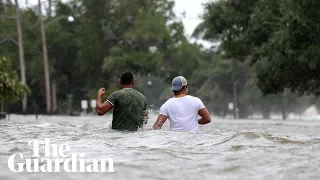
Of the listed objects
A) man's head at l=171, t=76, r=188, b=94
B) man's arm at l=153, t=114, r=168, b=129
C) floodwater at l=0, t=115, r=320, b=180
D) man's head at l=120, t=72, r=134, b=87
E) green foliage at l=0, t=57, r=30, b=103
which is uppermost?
green foliage at l=0, t=57, r=30, b=103

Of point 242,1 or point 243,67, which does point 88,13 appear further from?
point 242,1

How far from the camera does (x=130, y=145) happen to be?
11844 millimetres

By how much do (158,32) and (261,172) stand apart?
241 ft

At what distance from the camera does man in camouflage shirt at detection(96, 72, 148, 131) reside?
13.5 metres

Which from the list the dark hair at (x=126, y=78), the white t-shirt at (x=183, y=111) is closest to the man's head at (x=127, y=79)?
the dark hair at (x=126, y=78)

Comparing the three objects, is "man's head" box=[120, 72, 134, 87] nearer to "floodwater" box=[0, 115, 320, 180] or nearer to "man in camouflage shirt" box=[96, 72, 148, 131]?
"man in camouflage shirt" box=[96, 72, 148, 131]

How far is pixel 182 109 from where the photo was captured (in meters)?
12.4

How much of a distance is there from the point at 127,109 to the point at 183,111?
4.93 feet

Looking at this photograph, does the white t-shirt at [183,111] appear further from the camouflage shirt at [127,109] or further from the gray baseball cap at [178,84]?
the camouflage shirt at [127,109]

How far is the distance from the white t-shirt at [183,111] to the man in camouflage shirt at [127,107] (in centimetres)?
122

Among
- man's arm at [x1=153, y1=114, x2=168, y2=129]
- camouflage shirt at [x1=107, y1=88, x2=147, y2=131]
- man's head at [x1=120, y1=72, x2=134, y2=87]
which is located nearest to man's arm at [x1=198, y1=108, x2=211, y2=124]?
man's arm at [x1=153, y1=114, x2=168, y2=129]

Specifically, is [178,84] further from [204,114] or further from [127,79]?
[127,79]

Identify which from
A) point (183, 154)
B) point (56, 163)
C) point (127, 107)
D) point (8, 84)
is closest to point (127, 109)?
point (127, 107)

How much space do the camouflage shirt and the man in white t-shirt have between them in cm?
117
